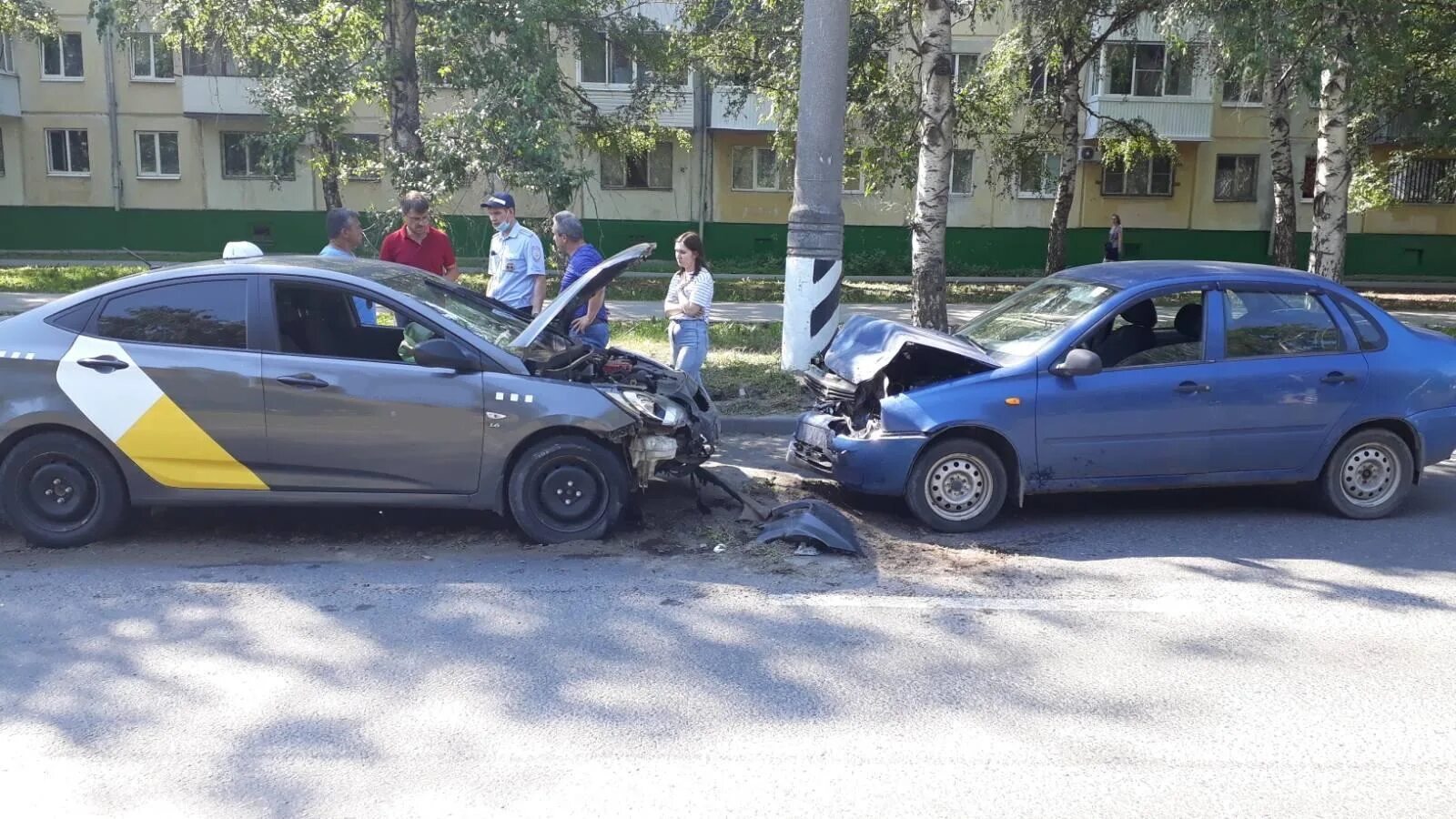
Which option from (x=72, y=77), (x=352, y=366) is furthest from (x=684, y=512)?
(x=72, y=77)

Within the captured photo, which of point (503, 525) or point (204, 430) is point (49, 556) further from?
point (503, 525)

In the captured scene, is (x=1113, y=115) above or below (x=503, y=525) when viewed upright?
above

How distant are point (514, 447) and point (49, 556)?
2.50 metres

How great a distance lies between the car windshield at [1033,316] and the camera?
705cm

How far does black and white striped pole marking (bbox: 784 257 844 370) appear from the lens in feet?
33.0

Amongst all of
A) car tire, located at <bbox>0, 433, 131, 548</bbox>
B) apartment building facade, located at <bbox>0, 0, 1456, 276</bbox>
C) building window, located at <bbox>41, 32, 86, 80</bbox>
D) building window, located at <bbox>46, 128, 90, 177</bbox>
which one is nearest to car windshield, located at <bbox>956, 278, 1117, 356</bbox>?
car tire, located at <bbox>0, 433, 131, 548</bbox>

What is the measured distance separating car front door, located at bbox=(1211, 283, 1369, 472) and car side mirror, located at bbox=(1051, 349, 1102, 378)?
773 mm

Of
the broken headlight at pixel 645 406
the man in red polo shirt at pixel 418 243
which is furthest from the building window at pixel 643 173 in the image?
the broken headlight at pixel 645 406

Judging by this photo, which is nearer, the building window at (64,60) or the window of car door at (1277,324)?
the window of car door at (1277,324)

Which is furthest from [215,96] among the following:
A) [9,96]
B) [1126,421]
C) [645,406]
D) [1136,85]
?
[1126,421]

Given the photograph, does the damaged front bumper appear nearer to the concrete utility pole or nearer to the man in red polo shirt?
the concrete utility pole

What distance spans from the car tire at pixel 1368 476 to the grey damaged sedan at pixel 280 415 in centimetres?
405

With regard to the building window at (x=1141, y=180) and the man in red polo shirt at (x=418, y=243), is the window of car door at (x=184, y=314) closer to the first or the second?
the man in red polo shirt at (x=418, y=243)

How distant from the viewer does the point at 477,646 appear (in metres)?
4.95
